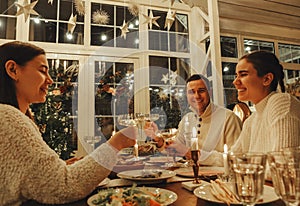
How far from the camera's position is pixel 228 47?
4184mm

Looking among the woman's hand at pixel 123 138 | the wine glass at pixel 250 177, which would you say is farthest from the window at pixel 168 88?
the wine glass at pixel 250 177

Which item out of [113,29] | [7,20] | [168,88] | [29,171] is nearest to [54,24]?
[7,20]

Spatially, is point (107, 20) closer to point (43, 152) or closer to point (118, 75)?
point (118, 75)

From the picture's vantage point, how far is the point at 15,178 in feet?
2.41

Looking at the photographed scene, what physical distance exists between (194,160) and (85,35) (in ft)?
Answer: 10.4

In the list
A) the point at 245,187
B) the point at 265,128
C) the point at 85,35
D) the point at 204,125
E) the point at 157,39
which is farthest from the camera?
the point at 157,39

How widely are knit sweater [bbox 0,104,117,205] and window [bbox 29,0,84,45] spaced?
300 cm

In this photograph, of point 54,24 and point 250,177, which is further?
point 54,24

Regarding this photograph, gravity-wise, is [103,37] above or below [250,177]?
above

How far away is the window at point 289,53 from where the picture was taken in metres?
4.60

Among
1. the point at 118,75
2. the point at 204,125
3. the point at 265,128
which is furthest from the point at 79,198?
the point at 118,75

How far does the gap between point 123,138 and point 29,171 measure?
1.16 ft

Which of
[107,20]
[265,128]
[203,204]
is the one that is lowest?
[203,204]

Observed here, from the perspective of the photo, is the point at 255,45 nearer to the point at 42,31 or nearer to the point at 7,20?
the point at 42,31
